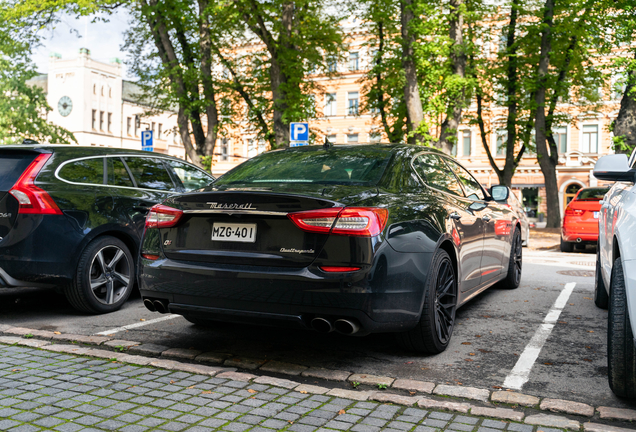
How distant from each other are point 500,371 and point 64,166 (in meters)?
4.29

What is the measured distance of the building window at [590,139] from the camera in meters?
46.6

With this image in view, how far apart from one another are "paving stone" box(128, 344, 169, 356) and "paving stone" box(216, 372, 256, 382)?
783 mm

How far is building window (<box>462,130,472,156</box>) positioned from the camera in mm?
50156

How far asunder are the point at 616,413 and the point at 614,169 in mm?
1584

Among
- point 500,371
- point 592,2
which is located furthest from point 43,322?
point 592,2

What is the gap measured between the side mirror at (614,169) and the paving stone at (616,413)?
1471mm

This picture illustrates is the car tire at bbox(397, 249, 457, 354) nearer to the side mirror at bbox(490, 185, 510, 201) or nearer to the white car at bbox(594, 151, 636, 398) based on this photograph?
the white car at bbox(594, 151, 636, 398)

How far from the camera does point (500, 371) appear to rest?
434 centimetres

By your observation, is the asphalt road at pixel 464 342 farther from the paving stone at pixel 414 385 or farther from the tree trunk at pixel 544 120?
the tree trunk at pixel 544 120

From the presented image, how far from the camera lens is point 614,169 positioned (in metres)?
4.17

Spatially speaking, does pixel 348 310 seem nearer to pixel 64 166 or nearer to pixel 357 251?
pixel 357 251

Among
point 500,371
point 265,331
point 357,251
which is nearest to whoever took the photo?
point 357,251

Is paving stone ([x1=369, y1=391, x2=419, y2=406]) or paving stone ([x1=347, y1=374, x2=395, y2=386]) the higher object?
paving stone ([x1=347, y1=374, x2=395, y2=386])

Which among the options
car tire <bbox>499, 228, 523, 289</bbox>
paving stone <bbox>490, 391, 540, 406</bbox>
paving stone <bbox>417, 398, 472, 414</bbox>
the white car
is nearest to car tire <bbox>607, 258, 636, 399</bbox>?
the white car
